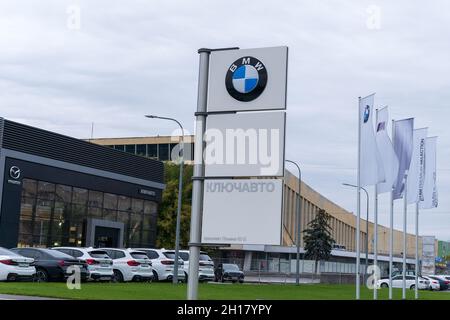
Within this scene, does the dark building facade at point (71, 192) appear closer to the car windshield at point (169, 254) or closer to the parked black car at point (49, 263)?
the car windshield at point (169, 254)

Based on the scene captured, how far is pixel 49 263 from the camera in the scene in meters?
27.8

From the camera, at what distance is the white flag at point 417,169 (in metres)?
33.8

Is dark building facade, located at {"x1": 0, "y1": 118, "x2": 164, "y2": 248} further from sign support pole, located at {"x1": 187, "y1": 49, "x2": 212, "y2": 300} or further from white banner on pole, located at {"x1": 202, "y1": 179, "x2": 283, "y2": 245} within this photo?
white banner on pole, located at {"x1": 202, "y1": 179, "x2": 283, "y2": 245}

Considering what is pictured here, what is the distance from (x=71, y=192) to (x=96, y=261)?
60.5 feet

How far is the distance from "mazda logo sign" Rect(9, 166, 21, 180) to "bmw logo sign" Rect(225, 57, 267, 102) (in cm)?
3616

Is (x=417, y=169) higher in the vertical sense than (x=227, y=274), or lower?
higher

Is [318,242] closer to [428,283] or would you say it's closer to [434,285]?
[428,283]

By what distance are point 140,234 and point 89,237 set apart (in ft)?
23.6

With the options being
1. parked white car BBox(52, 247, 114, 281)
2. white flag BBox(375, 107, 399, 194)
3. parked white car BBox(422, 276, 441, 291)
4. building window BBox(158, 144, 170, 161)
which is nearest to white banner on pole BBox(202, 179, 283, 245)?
white flag BBox(375, 107, 399, 194)

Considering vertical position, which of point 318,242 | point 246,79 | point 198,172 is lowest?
point 198,172

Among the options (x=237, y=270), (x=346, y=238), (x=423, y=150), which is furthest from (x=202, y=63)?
(x=346, y=238)

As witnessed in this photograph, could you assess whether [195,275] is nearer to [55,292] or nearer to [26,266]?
[55,292]

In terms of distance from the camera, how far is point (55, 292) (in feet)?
70.0

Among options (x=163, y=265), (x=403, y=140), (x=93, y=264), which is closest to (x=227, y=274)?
(x=163, y=265)
